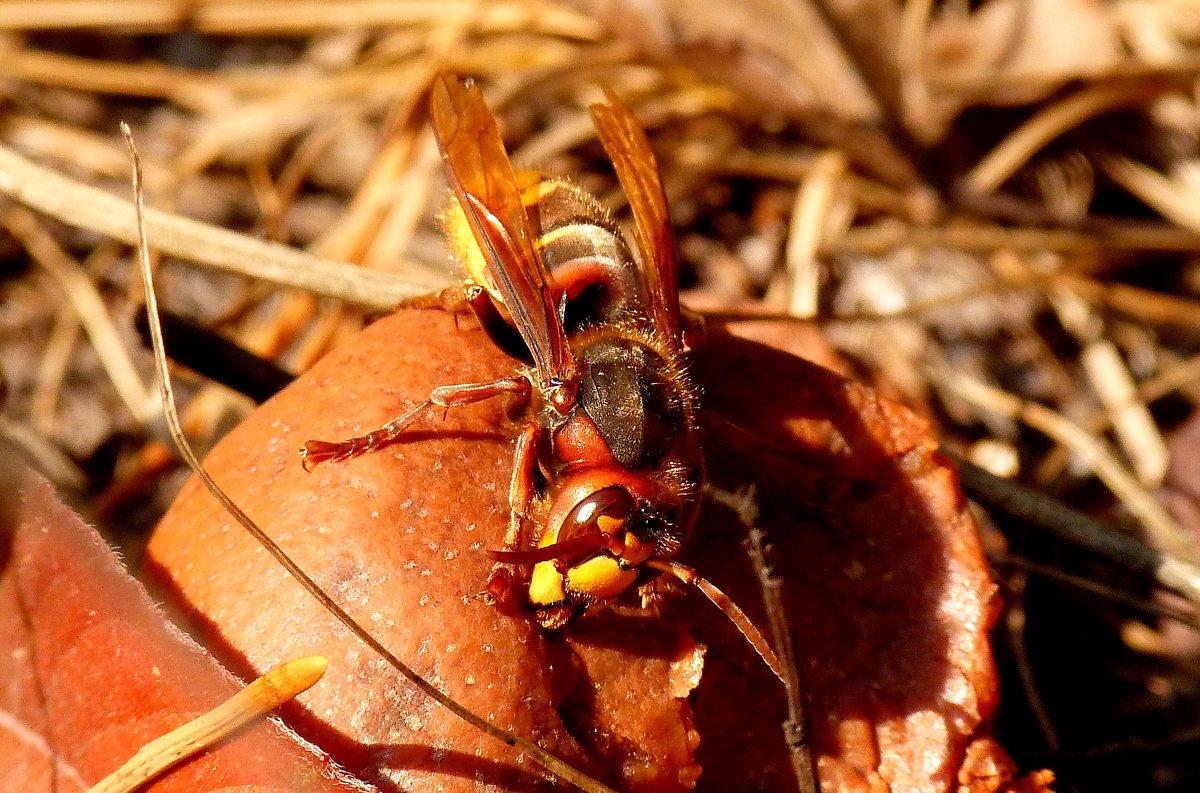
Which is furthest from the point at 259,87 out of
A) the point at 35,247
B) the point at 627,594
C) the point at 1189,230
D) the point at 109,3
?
the point at 1189,230

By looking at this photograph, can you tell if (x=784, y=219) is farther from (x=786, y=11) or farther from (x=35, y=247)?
(x=35, y=247)

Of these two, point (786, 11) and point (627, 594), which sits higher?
point (786, 11)

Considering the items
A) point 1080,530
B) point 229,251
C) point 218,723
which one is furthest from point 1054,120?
point 218,723

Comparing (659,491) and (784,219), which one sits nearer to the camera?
(659,491)

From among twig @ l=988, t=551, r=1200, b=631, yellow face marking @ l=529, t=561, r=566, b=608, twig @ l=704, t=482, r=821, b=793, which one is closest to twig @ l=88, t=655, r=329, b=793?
yellow face marking @ l=529, t=561, r=566, b=608

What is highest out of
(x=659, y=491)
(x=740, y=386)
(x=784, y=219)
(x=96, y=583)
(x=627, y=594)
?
(x=784, y=219)

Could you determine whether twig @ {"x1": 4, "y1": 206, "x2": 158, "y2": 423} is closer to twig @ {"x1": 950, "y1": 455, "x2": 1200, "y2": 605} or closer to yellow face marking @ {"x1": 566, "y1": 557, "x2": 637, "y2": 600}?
yellow face marking @ {"x1": 566, "y1": 557, "x2": 637, "y2": 600}

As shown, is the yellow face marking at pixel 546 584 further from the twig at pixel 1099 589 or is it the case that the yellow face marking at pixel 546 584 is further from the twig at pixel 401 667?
the twig at pixel 1099 589
